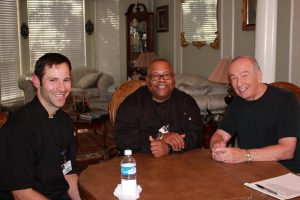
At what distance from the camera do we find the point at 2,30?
7160 mm

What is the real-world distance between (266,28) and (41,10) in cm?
589

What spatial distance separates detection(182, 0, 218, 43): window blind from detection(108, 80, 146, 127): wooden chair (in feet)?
9.61

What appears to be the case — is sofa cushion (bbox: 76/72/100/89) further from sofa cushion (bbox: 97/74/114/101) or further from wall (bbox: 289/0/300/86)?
wall (bbox: 289/0/300/86)

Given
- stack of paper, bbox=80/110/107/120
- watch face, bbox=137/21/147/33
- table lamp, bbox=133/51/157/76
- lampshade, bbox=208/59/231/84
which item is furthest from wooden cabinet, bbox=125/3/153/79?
lampshade, bbox=208/59/231/84

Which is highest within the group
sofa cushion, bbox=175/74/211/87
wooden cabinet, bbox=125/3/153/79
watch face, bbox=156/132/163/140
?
wooden cabinet, bbox=125/3/153/79

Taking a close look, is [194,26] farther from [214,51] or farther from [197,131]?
[197,131]

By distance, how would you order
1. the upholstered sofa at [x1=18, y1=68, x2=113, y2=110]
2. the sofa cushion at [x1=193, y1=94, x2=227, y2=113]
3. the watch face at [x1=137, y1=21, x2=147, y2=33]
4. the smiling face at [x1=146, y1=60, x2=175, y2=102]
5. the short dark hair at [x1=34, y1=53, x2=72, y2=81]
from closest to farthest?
1. the short dark hair at [x1=34, y1=53, x2=72, y2=81]
2. the smiling face at [x1=146, y1=60, x2=175, y2=102]
3. the sofa cushion at [x1=193, y1=94, x2=227, y2=113]
4. the upholstered sofa at [x1=18, y1=68, x2=113, y2=110]
5. the watch face at [x1=137, y1=21, x2=147, y2=33]

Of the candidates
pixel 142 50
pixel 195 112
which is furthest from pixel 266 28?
pixel 142 50

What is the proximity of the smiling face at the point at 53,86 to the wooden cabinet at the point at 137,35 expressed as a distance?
5663mm

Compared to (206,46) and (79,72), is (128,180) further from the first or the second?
(79,72)

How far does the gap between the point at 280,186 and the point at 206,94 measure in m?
3.11

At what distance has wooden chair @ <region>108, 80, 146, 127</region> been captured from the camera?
2.84m

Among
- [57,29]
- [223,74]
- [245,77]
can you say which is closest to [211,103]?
[223,74]

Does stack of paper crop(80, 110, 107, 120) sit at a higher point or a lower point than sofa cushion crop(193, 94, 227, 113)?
lower
